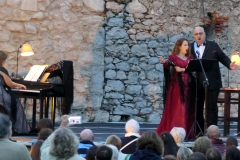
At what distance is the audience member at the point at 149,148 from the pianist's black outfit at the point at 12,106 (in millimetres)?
3916

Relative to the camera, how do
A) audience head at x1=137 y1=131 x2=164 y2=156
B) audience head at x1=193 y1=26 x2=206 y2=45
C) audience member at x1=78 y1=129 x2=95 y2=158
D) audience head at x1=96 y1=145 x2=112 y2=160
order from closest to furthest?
A: audience head at x1=96 y1=145 x2=112 y2=160 → audience head at x1=137 y1=131 x2=164 y2=156 → audience member at x1=78 y1=129 x2=95 y2=158 → audience head at x1=193 y1=26 x2=206 y2=45

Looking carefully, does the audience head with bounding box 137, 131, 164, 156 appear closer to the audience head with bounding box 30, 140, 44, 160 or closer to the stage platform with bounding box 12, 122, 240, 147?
the audience head with bounding box 30, 140, 44, 160

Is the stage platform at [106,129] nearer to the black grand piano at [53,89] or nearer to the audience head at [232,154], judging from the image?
the black grand piano at [53,89]

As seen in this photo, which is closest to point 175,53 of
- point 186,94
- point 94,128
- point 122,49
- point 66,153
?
point 186,94

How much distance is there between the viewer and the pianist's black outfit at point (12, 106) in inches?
373

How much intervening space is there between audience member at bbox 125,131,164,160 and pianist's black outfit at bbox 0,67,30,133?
3.92 meters

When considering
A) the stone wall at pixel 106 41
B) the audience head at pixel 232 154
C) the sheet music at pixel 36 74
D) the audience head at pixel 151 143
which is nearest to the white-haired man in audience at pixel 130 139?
the audience head at pixel 151 143

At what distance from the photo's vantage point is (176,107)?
9781mm

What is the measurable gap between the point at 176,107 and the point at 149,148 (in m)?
4.00

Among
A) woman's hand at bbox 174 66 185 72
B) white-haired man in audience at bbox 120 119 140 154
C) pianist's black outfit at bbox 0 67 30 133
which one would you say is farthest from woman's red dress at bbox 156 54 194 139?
white-haired man in audience at bbox 120 119 140 154

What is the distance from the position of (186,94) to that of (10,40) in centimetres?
418

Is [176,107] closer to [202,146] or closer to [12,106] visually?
[12,106]

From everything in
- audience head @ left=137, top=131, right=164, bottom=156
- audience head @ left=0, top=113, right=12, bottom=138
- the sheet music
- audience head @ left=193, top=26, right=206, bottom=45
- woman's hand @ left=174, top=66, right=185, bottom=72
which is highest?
audience head @ left=193, top=26, right=206, bottom=45

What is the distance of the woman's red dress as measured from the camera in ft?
31.8
